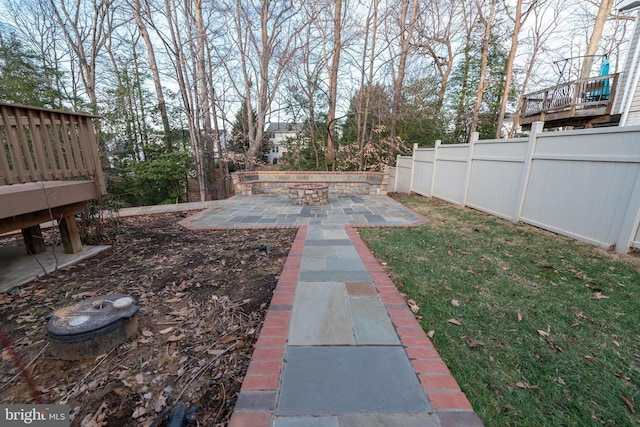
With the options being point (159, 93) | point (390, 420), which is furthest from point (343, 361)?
point (159, 93)

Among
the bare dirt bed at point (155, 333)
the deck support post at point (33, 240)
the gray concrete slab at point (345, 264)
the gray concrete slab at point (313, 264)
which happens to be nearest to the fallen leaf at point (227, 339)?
the bare dirt bed at point (155, 333)

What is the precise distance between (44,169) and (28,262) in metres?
1.27

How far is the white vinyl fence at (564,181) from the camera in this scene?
3.26 meters

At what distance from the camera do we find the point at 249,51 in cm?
1040

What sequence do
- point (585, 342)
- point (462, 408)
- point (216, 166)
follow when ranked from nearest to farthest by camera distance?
point (462, 408) < point (585, 342) < point (216, 166)

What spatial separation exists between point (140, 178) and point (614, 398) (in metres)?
11.6

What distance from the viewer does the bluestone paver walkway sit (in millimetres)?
1251

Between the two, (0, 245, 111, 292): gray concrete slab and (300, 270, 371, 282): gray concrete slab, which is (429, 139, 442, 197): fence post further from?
(0, 245, 111, 292): gray concrete slab

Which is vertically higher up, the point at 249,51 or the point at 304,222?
the point at 249,51

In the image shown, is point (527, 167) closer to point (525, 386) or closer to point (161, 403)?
point (525, 386)

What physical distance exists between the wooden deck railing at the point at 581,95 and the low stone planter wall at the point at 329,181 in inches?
251

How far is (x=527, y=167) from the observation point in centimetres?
463

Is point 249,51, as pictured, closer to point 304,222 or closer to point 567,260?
point 304,222

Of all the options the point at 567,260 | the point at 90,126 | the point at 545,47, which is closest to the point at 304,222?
the point at 90,126
